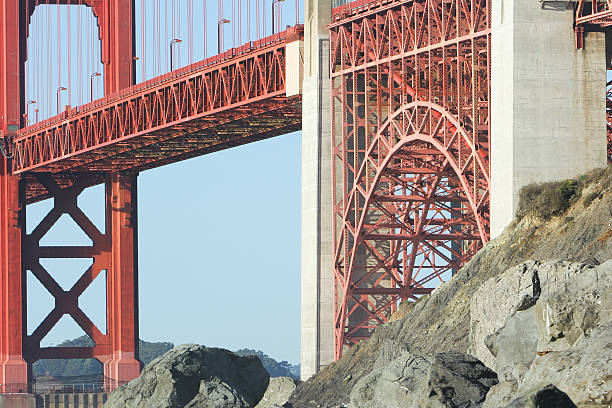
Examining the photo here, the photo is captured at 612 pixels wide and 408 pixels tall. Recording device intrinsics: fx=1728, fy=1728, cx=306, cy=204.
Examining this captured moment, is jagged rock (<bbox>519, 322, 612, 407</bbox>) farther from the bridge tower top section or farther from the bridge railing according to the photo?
the bridge tower top section

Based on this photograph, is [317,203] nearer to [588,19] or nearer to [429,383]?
[588,19]

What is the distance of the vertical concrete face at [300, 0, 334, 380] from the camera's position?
50.5m

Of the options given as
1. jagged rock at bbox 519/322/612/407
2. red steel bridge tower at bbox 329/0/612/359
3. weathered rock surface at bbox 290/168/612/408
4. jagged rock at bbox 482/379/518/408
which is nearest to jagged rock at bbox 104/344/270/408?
weathered rock surface at bbox 290/168/612/408

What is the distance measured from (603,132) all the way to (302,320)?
48.7 ft

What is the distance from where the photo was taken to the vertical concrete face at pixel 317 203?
166ft

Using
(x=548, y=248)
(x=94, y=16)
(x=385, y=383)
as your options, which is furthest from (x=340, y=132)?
(x=94, y=16)

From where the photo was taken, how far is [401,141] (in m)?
46.4

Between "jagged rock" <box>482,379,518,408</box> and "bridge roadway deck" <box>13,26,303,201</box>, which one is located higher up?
"bridge roadway deck" <box>13,26,303,201</box>

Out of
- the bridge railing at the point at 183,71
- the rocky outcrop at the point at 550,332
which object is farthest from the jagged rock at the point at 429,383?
the bridge railing at the point at 183,71

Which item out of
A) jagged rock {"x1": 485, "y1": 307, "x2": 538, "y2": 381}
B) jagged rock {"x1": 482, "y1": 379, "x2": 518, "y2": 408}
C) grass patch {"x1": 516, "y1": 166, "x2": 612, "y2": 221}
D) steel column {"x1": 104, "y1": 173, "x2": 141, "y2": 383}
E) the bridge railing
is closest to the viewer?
jagged rock {"x1": 482, "y1": 379, "x2": 518, "y2": 408}

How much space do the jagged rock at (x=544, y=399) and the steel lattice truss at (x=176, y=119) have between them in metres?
35.2

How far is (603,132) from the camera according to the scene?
39.5m

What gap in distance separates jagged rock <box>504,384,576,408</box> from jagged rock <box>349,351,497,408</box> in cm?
449

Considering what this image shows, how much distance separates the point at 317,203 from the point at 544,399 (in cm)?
3254
